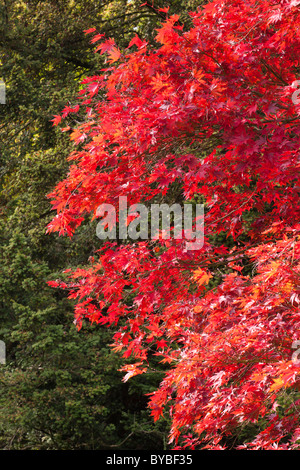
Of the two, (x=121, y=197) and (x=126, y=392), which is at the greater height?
(x=121, y=197)

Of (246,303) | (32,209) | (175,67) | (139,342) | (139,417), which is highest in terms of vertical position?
(175,67)

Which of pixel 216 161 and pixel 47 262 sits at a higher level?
pixel 216 161

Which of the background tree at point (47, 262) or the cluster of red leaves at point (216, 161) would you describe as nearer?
the cluster of red leaves at point (216, 161)

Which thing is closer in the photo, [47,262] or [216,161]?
[216,161]

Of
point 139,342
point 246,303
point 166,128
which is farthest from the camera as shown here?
point 139,342

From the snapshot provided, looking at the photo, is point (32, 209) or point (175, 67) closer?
point (175, 67)

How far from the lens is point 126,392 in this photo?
7.38m

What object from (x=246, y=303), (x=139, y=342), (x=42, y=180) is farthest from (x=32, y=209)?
(x=246, y=303)

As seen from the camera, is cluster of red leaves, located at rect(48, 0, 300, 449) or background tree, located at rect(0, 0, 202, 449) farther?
background tree, located at rect(0, 0, 202, 449)

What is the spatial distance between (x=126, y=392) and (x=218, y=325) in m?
4.26
